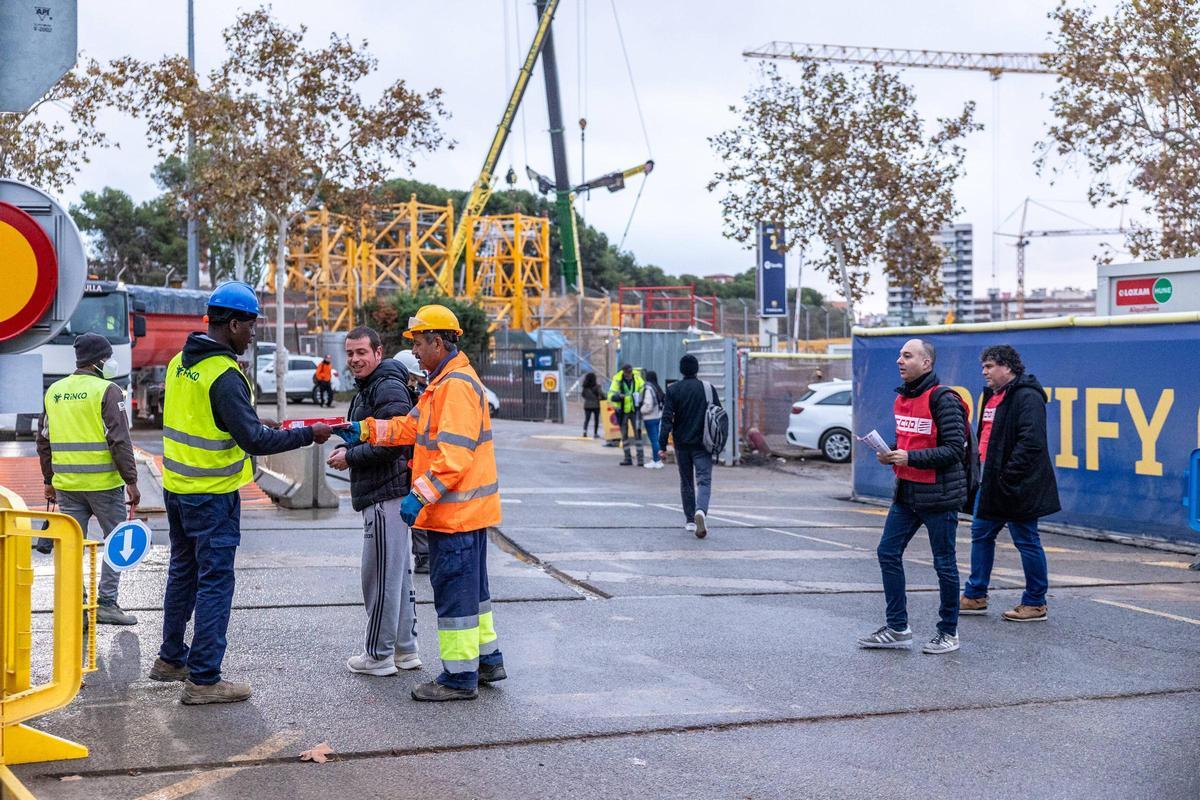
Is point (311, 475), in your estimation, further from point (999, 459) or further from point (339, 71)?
point (339, 71)

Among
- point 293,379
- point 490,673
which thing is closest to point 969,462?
point 490,673

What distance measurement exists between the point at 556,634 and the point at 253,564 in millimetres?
3383

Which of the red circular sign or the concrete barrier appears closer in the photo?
the red circular sign

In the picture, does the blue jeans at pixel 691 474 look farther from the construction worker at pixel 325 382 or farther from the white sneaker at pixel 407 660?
the construction worker at pixel 325 382

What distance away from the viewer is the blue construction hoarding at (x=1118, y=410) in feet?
39.7

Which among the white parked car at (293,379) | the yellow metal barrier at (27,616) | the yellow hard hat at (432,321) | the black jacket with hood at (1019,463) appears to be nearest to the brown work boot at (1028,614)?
the black jacket with hood at (1019,463)

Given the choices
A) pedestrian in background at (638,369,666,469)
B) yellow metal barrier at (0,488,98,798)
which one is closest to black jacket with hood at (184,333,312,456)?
yellow metal barrier at (0,488,98,798)

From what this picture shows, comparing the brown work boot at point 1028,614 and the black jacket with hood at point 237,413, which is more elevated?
the black jacket with hood at point 237,413

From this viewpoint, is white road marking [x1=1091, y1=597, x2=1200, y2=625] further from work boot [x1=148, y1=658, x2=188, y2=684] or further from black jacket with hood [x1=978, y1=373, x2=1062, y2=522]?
work boot [x1=148, y1=658, x2=188, y2=684]

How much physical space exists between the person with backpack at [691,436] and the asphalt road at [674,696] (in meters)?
1.71

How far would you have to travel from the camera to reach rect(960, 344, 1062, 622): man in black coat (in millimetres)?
8492

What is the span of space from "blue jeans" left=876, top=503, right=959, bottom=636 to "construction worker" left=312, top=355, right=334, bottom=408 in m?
32.5

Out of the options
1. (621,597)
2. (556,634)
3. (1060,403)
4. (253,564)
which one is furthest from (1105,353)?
(253,564)

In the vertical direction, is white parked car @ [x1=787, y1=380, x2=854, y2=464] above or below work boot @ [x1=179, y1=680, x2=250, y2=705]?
above
